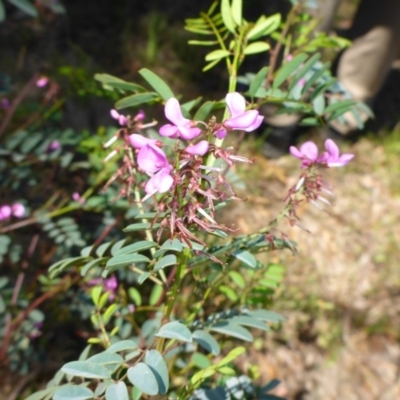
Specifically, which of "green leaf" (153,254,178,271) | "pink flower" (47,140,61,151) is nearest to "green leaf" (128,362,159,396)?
"green leaf" (153,254,178,271)

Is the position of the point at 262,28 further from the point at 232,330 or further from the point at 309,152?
the point at 232,330

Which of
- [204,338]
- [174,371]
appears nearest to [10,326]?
[174,371]

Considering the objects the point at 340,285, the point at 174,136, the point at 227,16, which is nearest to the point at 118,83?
the point at 227,16

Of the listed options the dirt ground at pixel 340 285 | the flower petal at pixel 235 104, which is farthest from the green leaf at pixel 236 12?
the dirt ground at pixel 340 285

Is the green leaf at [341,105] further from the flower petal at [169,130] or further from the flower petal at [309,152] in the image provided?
the flower petal at [169,130]

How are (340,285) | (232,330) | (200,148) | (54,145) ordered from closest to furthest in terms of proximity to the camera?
(200,148), (232,330), (54,145), (340,285)

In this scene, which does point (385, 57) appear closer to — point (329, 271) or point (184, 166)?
point (329, 271)

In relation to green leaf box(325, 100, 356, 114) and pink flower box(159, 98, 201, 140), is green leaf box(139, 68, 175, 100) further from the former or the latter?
green leaf box(325, 100, 356, 114)
